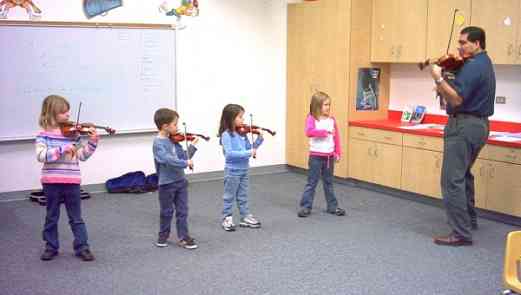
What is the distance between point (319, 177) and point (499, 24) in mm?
2089

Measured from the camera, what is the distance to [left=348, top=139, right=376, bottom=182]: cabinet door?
262 inches

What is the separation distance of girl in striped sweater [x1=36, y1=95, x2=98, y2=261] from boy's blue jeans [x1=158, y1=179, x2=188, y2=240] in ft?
1.99

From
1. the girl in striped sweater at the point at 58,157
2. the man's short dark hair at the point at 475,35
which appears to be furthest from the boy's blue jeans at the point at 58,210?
the man's short dark hair at the point at 475,35

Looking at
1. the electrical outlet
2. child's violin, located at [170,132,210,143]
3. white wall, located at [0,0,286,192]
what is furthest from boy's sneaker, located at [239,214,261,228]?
the electrical outlet

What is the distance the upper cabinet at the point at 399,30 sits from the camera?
6.20 m

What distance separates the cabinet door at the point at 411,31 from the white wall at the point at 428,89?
1.23 feet

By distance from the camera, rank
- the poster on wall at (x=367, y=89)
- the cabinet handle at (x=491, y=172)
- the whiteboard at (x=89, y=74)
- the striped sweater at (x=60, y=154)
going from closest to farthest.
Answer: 1. the striped sweater at (x=60, y=154)
2. the cabinet handle at (x=491, y=172)
3. the whiteboard at (x=89, y=74)
4. the poster on wall at (x=367, y=89)

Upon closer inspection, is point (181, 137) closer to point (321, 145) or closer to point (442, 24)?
point (321, 145)

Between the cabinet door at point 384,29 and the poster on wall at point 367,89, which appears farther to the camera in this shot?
the poster on wall at point 367,89

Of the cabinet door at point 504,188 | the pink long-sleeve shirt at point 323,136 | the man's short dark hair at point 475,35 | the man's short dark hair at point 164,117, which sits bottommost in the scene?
the cabinet door at point 504,188

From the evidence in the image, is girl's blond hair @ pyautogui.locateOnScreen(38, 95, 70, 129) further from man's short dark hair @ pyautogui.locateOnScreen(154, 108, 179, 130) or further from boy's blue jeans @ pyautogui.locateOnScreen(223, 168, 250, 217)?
boy's blue jeans @ pyautogui.locateOnScreen(223, 168, 250, 217)

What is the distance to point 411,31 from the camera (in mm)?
6297

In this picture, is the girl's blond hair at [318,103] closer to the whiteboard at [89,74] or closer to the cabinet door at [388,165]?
the cabinet door at [388,165]

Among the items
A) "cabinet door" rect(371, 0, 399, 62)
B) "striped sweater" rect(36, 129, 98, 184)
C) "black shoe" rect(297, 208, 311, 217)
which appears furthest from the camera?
"cabinet door" rect(371, 0, 399, 62)
